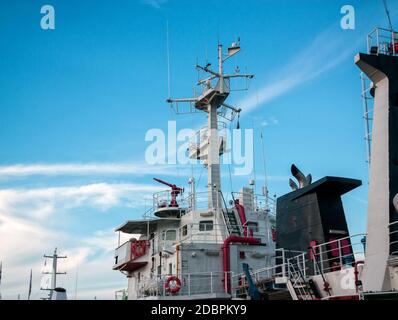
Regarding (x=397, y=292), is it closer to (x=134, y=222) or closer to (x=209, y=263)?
(x=209, y=263)

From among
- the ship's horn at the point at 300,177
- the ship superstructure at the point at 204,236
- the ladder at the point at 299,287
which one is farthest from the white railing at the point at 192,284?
the ladder at the point at 299,287

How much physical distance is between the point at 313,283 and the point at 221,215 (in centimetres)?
1151

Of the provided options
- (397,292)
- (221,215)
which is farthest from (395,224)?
(221,215)

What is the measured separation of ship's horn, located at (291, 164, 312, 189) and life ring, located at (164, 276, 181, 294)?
6.94 metres

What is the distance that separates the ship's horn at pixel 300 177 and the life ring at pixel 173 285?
6.94 m

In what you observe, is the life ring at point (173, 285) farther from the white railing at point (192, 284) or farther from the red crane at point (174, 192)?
the red crane at point (174, 192)

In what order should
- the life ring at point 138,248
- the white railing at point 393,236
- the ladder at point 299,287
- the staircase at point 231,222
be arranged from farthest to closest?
1. the life ring at point 138,248
2. the staircase at point 231,222
3. the ladder at point 299,287
4. the white railing at point 393,236

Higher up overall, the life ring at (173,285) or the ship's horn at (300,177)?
the ship's horn at (300,177)

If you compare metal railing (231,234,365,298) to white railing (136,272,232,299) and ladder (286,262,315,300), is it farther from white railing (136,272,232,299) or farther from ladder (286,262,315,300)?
white railing (136,272,232,299)

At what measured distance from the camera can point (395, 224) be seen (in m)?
12.4

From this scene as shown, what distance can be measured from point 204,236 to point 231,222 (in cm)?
160

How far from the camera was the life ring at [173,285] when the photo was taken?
69.8ft

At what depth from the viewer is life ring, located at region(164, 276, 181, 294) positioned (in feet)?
69.8
